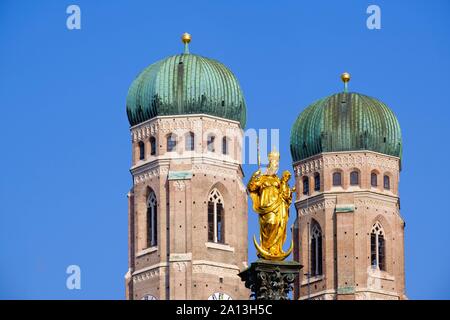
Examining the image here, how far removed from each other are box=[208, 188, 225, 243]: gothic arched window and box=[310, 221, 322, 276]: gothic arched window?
611 centimetres

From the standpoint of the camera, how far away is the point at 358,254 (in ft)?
480

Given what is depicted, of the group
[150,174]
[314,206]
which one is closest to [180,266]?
[150,174]

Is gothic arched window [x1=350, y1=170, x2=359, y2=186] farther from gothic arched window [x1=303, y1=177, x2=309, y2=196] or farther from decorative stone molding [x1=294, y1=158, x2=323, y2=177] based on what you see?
gothic arched window [x1=303, y1=177, x2=309, y2=196]

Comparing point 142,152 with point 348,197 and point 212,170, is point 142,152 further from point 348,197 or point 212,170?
point 348,197

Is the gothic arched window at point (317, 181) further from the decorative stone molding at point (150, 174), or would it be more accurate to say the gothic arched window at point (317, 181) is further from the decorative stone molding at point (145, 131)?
the decorative stone molding at point (145, 131)

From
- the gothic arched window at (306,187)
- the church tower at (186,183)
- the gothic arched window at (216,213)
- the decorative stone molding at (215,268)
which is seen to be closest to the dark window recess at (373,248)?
the gothic arched window at (306,187)

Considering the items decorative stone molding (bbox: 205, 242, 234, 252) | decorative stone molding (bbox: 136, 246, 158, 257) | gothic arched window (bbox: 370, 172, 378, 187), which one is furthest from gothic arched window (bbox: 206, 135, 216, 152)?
gothic arched window (bbox: 370, 172, 378, 187)

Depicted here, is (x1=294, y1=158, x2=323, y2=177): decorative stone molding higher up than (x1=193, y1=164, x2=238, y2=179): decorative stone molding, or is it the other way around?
(x1=294, y1=158, x2=323, y2=177): decorative stone molding

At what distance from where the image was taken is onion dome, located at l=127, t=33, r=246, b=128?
475ft

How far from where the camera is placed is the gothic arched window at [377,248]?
483 feet
